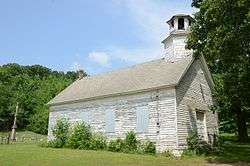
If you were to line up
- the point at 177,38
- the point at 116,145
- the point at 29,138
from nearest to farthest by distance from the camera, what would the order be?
the point at 116,145 < the point at 177,38 < the point at 29,138

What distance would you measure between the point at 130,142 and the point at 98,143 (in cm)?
349

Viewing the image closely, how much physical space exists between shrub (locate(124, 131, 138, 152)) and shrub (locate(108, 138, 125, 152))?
0.44m

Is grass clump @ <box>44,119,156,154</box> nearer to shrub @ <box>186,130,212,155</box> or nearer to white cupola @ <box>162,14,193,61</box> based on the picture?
shrub @ <box>186,130,212,155</box>

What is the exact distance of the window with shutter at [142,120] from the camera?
85.2ft

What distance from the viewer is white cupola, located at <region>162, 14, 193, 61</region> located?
2917 cm

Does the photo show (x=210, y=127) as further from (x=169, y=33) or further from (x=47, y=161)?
(x=47, y=161)

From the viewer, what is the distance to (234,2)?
19.7m

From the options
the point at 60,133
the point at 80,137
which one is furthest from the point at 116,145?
the point at 60,133

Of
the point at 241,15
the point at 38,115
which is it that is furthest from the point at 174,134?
the point at 38,115

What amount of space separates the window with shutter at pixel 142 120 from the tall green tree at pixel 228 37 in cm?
592

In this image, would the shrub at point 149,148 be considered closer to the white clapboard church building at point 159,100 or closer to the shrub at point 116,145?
the white clapboard church building at point 159,100

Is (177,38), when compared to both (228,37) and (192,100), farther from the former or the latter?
(228,37)

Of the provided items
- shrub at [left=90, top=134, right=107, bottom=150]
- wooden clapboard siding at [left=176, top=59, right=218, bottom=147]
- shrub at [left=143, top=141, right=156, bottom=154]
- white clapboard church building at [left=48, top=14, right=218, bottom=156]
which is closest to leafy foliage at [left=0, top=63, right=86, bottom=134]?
white clapboard church building at [left=48, top=14, right=218, bottom=156]

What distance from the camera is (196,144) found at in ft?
81.7
